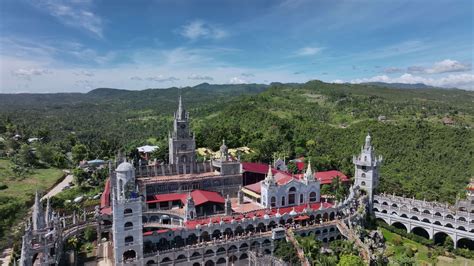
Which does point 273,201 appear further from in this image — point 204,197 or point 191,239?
point 191,239

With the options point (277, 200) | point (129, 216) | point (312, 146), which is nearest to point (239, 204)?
point (277, 200)

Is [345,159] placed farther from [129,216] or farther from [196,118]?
[196,118]

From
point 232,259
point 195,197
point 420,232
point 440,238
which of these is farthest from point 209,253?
point 440,238

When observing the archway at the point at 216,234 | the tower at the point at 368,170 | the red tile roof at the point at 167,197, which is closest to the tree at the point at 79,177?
the red tile roof at the point at 167,197

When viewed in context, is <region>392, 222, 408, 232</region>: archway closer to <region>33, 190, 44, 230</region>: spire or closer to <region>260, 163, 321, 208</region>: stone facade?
<region>260, 163, 321, 208</region>: stone facade

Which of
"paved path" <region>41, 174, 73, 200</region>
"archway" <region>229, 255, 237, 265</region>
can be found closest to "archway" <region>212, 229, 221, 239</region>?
"archway" <region>229, 255, 237, 265</region>

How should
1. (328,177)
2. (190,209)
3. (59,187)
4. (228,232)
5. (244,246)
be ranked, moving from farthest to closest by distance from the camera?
(59,187) → (328,177) → (190,209) → (228,232) → (244,246)

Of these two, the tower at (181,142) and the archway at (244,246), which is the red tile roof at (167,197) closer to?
the tower at (181,142)
